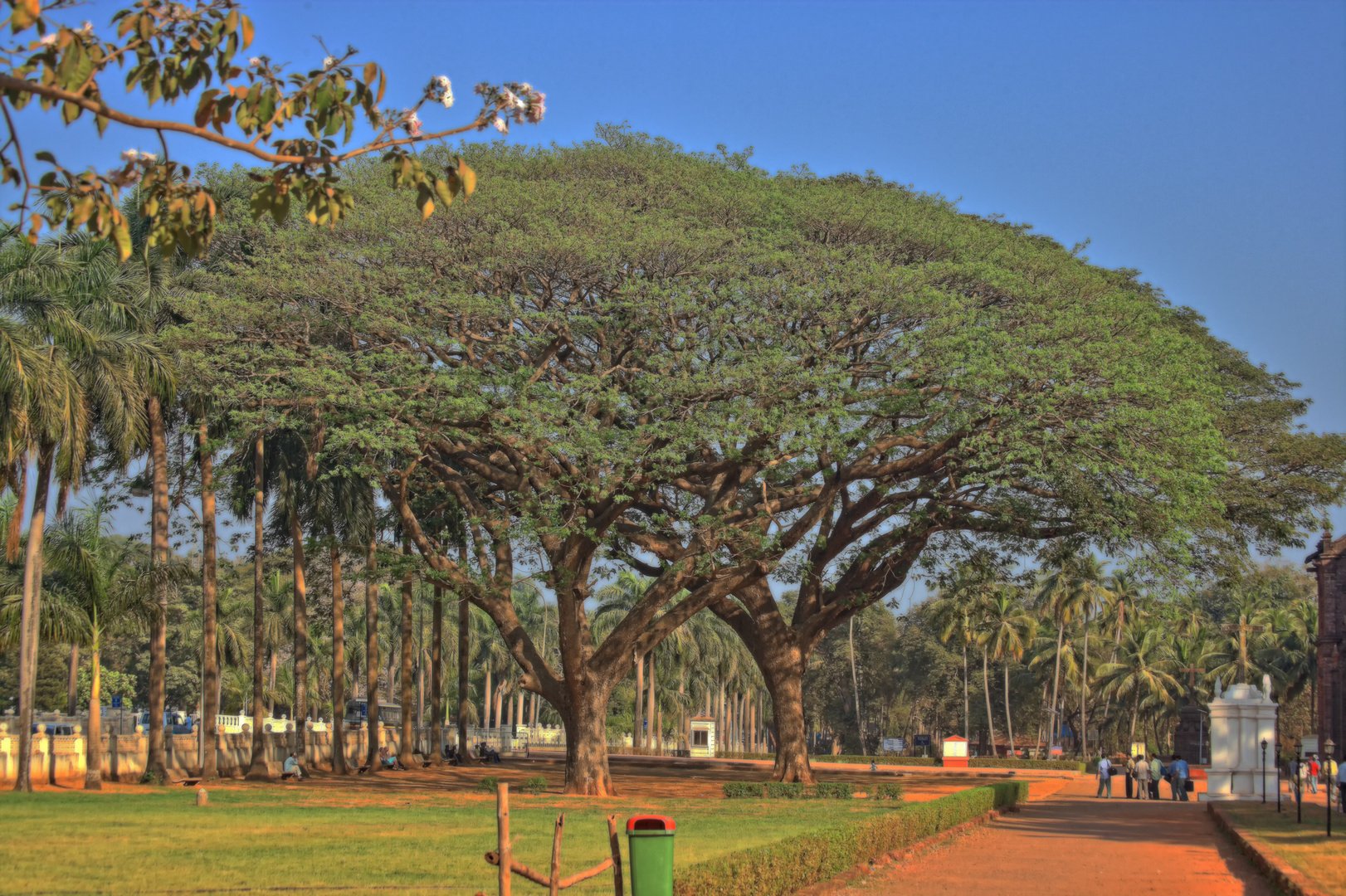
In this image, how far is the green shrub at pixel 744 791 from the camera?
2738 centimetres

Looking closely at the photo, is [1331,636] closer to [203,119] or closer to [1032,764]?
[1032,764]

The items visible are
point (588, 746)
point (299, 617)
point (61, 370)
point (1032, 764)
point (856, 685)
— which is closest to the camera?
point (61, 370)

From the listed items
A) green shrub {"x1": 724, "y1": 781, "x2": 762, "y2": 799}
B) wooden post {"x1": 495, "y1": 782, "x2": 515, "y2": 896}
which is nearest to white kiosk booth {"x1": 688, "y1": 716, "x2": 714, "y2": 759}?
green shrub {"x1": 724, "y1": 781, "x2": 762, "y2": 799}

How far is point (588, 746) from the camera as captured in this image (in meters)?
26.9

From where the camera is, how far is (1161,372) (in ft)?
79.6

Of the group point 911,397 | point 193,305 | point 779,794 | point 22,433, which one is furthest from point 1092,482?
point 22,433

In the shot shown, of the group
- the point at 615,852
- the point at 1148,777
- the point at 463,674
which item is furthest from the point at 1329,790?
the point at 463,674

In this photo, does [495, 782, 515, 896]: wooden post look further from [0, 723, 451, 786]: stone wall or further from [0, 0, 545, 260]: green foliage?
[0, 723, 451, 786]: stone wall

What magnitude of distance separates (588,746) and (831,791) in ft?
18.6

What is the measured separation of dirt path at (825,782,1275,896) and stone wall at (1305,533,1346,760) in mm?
27289

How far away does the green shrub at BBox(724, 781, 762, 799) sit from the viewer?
2738cm

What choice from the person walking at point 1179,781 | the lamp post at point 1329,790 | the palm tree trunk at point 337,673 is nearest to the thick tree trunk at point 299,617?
the palm tree trunk at point 337,673

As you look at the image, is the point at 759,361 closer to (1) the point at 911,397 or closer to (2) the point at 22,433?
(1) the point at 911,397

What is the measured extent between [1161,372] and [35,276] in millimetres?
23032
